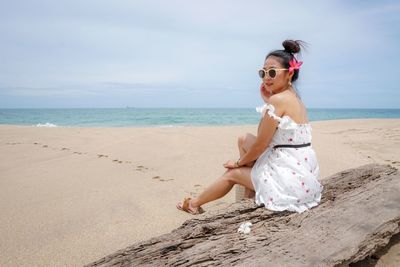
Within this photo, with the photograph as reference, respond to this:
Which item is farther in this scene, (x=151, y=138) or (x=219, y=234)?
(x=151, y=138)

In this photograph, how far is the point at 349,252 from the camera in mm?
2104

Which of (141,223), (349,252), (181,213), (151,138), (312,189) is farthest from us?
(151,138)

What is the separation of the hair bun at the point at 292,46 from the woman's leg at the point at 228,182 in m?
1.12

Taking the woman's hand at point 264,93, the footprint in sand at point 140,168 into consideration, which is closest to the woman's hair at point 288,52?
the woman's hand at point 264,93

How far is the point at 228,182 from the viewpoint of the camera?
3271 millimetres

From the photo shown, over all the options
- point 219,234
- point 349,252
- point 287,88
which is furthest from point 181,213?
point 349,252

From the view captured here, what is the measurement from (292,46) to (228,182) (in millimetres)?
1381

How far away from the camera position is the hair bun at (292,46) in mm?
2941

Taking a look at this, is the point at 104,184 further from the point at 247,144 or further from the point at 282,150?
the point at 282,150

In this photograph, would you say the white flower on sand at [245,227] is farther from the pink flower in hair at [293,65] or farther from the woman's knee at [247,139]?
the pink flower in hair at [293,65]

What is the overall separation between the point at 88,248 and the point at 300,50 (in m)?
2.61

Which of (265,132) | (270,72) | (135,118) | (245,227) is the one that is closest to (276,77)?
(270,72)

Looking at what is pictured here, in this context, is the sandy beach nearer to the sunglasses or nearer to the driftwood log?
the driftwood log

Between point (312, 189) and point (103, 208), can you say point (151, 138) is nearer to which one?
point (103, 208)
